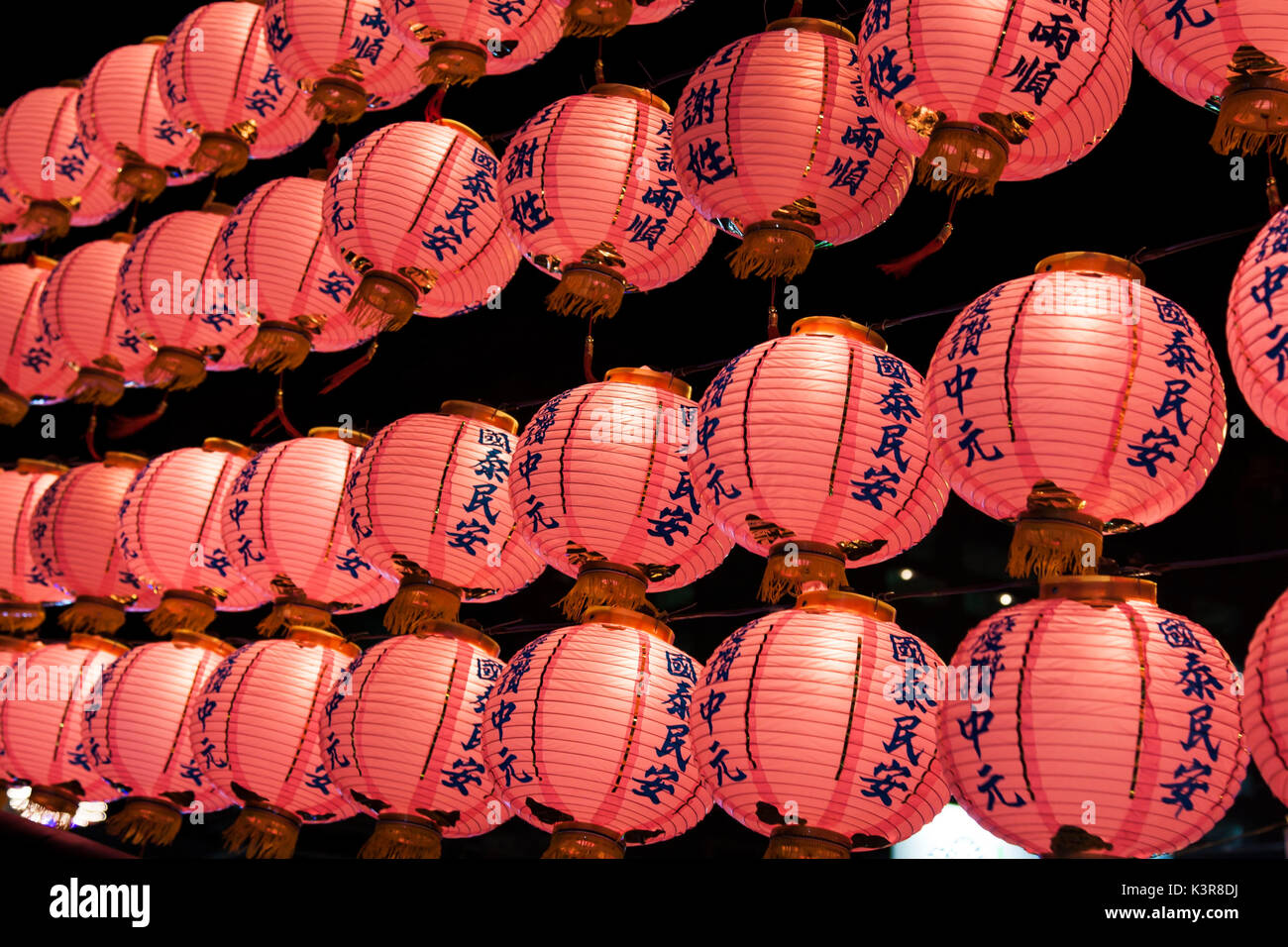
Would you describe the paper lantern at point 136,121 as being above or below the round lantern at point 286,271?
above

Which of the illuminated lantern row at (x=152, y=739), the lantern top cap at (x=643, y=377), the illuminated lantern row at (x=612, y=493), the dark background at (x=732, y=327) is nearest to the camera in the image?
the illuminated lantern row at (x=612, y=493)

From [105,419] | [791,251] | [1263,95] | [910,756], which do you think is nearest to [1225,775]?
[910,756]

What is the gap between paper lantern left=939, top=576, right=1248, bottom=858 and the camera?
218 cm

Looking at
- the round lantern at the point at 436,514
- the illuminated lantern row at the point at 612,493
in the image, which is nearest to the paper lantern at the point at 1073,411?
the illuminated lantern row at the point at 612,493

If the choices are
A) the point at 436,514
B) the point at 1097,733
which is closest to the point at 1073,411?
the point at 1097,733

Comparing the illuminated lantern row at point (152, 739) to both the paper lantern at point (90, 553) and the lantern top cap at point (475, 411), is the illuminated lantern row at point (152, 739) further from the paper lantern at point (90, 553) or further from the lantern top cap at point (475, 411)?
the lantern top cap at point (475, 411)

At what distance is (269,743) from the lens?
11.2 feet

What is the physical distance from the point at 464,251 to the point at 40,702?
6.34 ft

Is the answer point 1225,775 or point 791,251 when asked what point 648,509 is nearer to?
point 791,251

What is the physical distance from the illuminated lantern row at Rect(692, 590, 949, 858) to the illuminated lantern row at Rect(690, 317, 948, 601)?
156mm

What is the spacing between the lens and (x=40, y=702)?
13.7ft

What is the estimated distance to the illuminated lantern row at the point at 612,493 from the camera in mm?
2910

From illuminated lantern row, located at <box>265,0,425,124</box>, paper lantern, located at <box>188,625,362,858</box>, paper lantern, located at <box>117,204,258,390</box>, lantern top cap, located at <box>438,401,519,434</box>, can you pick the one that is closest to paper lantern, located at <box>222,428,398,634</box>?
paper lantern, located at <box>188,625,362,858</box>

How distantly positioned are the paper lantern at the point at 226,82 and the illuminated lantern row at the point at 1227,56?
2724 millimetres
